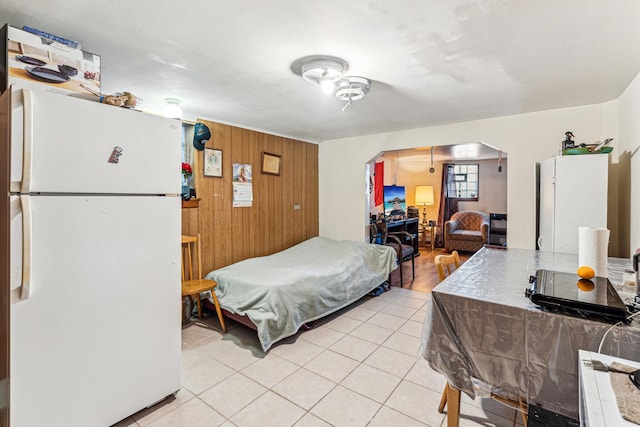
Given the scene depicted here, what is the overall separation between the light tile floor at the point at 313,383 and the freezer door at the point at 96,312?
29cm

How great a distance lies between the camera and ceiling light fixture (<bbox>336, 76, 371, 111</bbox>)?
Answer: 7.46 feet

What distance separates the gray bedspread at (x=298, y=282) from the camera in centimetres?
266

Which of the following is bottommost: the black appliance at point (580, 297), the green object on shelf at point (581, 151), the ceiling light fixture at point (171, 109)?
the black appliance at point (580, 297)

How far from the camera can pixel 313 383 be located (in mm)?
2146

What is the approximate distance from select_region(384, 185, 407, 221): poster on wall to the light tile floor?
333cm

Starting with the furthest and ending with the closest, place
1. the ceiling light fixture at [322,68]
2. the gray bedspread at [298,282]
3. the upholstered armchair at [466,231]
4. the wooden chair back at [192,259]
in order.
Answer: the upholstered armchair at [466,231]
the wooden chair back at [192,259]
the gray bedspread at [298,282]
the ceiling light fixture at [322,68]

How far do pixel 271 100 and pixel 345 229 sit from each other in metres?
2.51

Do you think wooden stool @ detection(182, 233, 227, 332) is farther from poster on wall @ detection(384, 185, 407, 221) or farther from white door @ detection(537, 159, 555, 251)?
poster on wall @ detection(384, 185, 407, 221)

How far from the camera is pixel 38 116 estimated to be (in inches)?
55.1

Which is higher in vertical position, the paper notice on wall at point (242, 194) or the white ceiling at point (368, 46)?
the white ceiling at point (368, 46)

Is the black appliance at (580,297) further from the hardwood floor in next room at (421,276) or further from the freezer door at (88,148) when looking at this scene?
the hardwood floor in next room at (421,276)

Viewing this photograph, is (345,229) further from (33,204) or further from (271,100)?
(33,204)

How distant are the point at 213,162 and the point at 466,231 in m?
6.08

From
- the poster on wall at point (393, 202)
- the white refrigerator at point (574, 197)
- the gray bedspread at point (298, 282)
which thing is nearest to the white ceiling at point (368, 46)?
the white refrigerator at point (574, 197)
